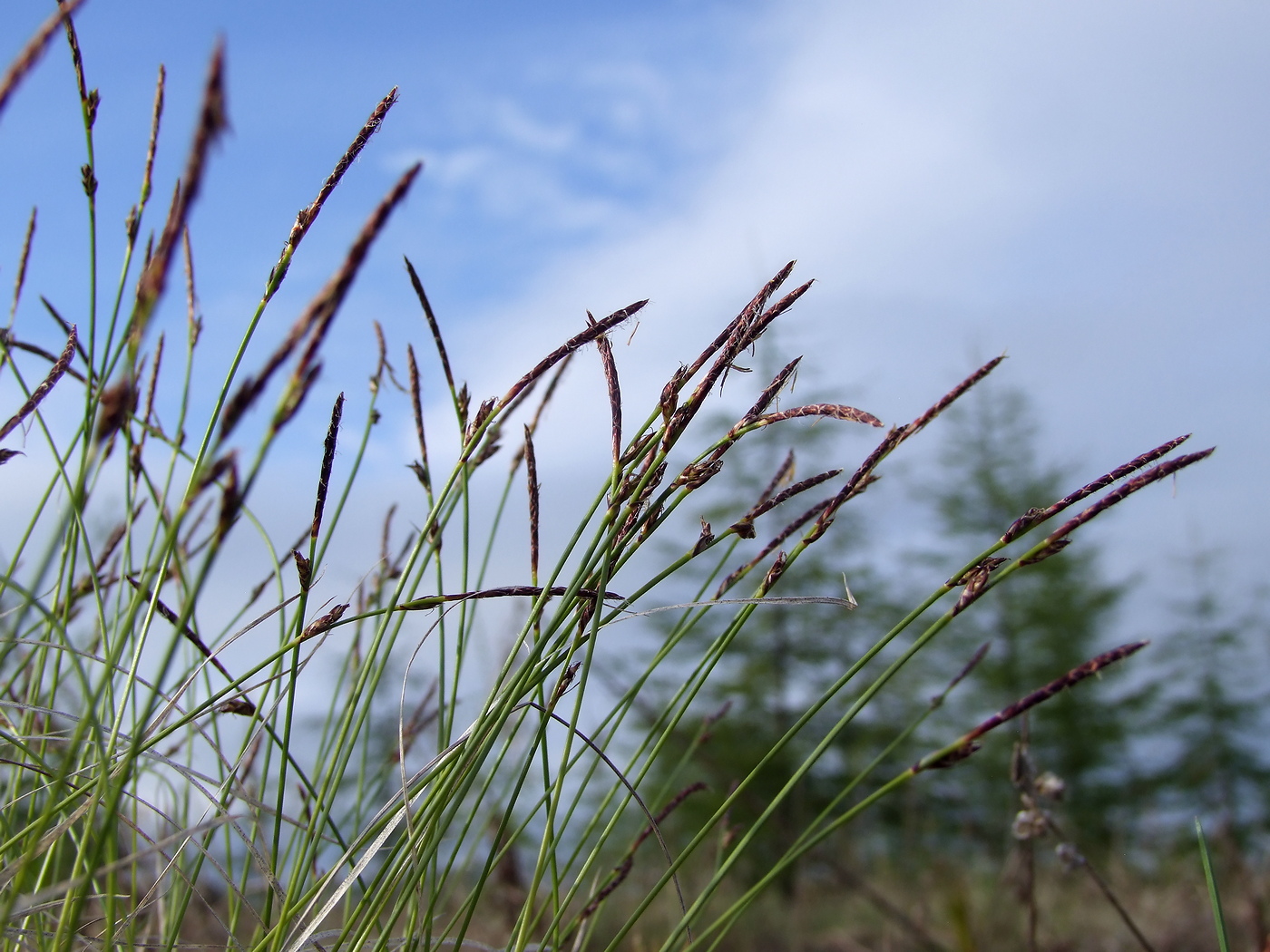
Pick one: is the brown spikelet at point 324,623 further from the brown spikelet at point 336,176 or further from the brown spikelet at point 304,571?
the brown spikelet at point 336,176

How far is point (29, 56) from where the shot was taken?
1.70 feet

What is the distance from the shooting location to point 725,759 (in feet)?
41.5

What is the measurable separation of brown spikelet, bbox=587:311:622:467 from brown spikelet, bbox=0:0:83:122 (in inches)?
16.5

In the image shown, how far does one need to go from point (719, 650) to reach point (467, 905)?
32cm

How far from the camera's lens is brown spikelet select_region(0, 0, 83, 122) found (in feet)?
1.65

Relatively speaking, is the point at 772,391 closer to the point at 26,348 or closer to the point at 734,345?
the point at 734,345

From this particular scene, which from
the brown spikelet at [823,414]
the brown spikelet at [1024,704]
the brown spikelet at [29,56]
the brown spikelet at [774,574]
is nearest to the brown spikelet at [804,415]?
the brown spikelet at [823,414]

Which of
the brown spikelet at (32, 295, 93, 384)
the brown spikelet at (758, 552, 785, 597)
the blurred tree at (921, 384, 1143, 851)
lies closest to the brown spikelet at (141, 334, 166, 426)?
the brown spikelet at (32, 295, 93, 384)

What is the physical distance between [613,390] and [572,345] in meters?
0.09

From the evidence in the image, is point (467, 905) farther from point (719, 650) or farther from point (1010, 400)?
point (1010, 400)

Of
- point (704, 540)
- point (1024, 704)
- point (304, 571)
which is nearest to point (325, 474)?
point (304, 571)

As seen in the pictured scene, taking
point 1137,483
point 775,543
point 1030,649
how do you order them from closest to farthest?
point 1137,483 < point 775,543 < point 1030,649

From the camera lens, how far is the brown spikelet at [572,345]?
2.50ft

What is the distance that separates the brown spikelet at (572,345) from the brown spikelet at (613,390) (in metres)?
0.04
